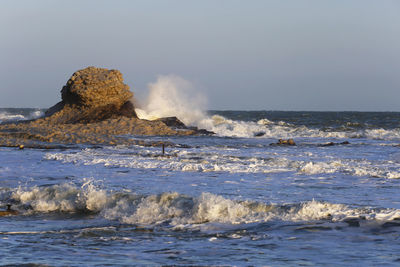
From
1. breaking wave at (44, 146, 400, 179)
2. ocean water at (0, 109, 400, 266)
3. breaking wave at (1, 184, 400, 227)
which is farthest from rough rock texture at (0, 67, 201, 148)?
breaking wave at (1, 184, 400, 227)

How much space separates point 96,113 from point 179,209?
21.0m

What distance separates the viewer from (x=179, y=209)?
7949 millimetres

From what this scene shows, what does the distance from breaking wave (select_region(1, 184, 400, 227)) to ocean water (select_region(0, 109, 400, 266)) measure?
0.6 inches

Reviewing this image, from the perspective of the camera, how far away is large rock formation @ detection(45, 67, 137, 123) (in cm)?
2792

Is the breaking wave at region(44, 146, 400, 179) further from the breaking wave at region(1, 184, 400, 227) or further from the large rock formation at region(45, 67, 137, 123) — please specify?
the large rock formation at region(45, 67, 137, 123)

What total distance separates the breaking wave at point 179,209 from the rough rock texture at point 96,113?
15.4 meters

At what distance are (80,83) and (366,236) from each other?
914 inches

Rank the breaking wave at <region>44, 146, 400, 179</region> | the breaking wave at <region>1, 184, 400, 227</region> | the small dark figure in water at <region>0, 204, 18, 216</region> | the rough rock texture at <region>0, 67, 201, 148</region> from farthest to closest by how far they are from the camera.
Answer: the rough rock texture at <region>0, 67, 201, 148</region>, the breaking wave at <region>44, 146, 400, 179</region>, the small dark figure in water at <region>0, 204, 18, 216</region>, the breaking wave at <region>1, 184, 400, 227</region>

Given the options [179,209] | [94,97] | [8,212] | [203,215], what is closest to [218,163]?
[179,209]

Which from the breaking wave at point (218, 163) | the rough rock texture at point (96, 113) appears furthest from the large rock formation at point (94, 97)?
the breaking wave at point (218, 163)

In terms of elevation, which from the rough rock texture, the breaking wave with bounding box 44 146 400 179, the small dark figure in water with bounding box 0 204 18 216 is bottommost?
the small dark figure in water with bounding box 0 204 18 216

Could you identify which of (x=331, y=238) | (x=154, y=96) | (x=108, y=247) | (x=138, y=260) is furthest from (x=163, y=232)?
(x=154, y=96)

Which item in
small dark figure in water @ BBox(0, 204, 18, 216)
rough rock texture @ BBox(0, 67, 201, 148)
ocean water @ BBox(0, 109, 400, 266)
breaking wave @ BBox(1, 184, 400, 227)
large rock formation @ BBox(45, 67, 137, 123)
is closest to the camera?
ocean water @ BBox(0, 109, 400, 266)

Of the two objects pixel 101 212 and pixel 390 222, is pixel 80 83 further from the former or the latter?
pixel 390 222
